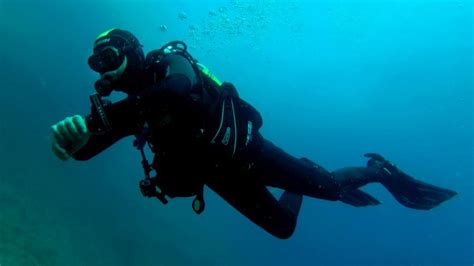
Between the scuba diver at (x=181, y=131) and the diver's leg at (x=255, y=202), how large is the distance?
0.01 meters

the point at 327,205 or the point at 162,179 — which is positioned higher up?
the point at 327,205

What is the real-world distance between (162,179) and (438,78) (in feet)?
188

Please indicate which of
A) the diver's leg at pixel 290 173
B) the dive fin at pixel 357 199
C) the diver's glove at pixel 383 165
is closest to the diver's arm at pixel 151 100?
the diver's leg at pixel 290 173

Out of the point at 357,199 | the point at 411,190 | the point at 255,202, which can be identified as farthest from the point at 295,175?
the point at 411,190

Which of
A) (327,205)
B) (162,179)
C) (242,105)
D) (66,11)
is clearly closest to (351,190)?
(242,105)

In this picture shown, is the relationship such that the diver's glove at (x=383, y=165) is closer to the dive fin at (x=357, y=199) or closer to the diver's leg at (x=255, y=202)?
the dive fin at (x=357, y=199)

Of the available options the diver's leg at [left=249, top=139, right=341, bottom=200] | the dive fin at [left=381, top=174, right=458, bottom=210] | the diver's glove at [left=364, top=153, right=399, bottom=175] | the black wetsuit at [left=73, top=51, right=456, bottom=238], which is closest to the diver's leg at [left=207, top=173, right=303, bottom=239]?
the black wetsuit at [left=73, top=51, right=456, bottom=238]

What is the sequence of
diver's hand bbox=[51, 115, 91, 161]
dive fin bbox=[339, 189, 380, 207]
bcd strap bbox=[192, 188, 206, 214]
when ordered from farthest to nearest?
dive fin bbox=[339, 189, 380, 207] < bcd strap bbox=[192, 188, 206, 214] < diver's hand bbox=[51, 115, 91, 161]

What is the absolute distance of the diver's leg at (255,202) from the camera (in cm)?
373

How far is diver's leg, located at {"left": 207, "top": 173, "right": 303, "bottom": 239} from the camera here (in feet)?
12.2

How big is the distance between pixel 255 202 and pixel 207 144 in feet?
3.81

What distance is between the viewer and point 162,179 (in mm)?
3264

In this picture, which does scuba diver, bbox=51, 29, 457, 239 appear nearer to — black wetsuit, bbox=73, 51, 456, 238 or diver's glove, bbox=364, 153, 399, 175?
black wetsuit, bbox=73, 51, 456, 238

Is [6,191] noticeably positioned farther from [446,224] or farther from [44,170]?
[446,224]
